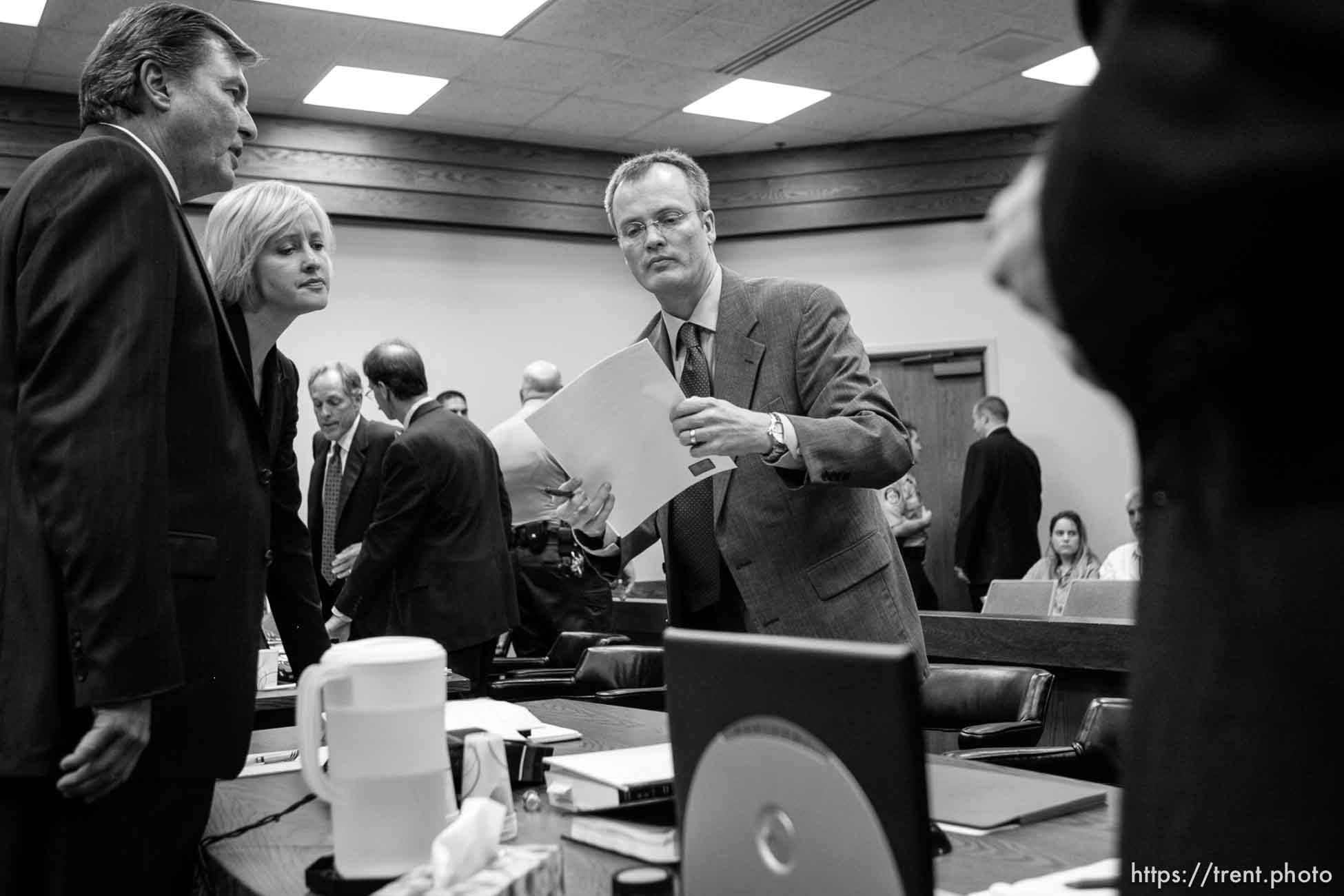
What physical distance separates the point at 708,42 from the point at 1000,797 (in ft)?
19.0

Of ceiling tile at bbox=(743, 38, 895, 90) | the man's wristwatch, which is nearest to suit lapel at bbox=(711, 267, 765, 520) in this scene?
the man's wristwatch

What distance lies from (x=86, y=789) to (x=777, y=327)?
1.41 meters

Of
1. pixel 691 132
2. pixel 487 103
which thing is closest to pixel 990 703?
pixel 487 103

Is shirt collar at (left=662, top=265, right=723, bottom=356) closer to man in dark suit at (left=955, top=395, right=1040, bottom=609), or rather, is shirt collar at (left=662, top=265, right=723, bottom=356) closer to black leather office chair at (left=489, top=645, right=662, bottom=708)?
black leather office chair at (left=489, top=645, right=662, bottom=708)

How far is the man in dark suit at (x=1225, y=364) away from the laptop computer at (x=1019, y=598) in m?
4.69

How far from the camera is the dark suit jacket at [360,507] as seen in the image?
4.37m

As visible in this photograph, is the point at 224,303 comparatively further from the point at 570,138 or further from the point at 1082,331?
the point at 570,138

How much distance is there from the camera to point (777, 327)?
2.30m

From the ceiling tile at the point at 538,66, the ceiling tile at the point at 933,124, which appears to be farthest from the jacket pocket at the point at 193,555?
the ceiling tile at the point at 933,124

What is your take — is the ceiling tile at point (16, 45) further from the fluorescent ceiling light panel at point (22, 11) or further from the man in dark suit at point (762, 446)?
the man in dark suit at point (762, 446)

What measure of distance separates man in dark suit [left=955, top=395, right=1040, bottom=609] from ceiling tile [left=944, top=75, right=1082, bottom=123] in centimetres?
189

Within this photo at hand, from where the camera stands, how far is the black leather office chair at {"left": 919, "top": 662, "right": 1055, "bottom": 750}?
92.9 inches

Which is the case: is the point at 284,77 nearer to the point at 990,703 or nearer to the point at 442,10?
the point at 442,10

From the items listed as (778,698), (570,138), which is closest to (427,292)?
(570,138)
